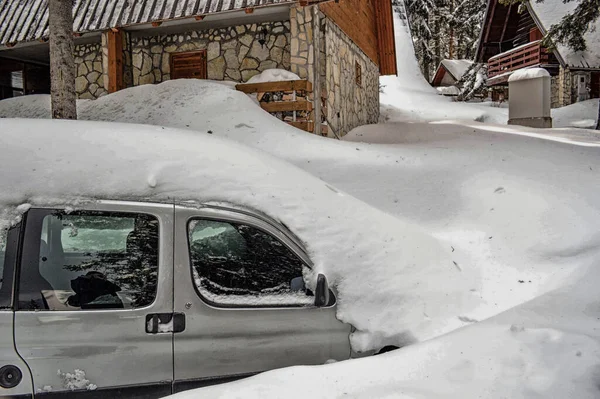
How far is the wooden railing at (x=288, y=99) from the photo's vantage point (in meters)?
10.5

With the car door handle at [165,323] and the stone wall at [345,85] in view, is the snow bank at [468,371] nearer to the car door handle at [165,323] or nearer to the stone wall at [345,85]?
the car door handle at [165,323]

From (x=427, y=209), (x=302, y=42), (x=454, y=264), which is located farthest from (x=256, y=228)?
(x=302, y=42)

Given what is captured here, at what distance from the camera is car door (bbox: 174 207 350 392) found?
8.60 ft

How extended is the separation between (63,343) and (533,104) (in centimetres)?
1839

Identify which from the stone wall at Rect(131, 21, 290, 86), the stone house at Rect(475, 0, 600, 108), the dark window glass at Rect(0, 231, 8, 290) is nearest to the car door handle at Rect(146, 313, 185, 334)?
the dark window glass at Rect(0, 231, 8, 290)

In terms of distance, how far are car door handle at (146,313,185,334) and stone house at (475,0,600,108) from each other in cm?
2286

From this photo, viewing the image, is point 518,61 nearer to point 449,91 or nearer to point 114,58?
Answer: point 449,91

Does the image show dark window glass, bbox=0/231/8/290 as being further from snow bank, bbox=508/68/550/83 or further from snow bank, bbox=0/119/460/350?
snow bank, bbox=508/68/550/83

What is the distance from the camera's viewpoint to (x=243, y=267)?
2.84m

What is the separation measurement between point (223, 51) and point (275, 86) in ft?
9.13

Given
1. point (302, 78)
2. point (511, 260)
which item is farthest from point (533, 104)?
point (511, 260)

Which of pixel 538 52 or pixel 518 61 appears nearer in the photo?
pixel 538 52

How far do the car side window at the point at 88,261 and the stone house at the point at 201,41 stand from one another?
8.94 meters

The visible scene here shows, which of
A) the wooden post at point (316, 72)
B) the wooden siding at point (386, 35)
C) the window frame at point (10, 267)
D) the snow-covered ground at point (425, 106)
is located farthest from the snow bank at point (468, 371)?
the snow-covered ground at point (425, 106)
